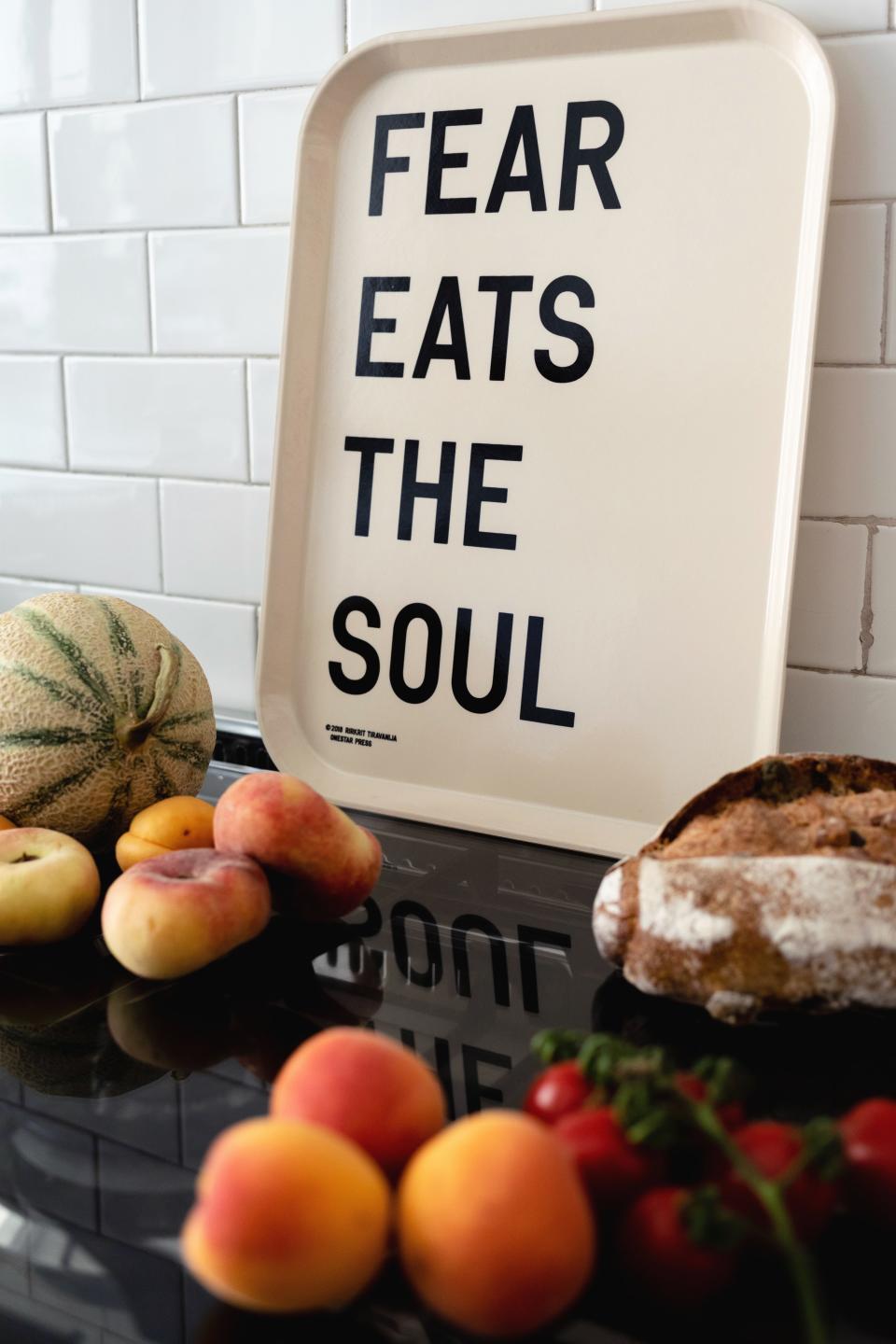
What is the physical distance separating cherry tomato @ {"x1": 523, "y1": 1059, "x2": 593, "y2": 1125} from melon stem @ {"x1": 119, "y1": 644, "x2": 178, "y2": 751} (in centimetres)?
41

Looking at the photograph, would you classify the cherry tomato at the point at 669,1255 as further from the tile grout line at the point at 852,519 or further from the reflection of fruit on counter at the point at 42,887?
the tile grout line at the point at 852,519

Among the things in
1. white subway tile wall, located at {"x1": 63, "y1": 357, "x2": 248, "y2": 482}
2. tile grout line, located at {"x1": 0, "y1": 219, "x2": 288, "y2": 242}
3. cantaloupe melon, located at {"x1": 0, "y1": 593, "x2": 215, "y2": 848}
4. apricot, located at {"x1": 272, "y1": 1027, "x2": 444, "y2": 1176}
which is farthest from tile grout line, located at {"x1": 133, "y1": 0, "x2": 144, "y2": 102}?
apricot, located at {"x1": 272, "y1": 1027, "x2": 444, "y2": 1176}

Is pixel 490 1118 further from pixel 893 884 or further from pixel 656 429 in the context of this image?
pixel 656 429

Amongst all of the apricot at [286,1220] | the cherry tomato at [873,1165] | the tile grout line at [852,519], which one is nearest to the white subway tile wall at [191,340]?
the tile grout line at [852,519]

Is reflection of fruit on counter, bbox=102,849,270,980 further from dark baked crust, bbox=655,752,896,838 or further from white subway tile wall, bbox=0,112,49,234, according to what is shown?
white subway tile wall, bbox=0,112,49,234

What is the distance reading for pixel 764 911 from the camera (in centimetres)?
56

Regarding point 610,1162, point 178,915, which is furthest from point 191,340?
point 610,1162

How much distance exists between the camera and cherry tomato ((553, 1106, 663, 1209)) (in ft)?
1.34

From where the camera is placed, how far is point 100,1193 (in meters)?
0.49

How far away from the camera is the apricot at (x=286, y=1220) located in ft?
1.20

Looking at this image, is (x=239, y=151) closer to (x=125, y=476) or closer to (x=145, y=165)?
(x=145, y=165)

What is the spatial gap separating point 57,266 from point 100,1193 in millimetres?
867

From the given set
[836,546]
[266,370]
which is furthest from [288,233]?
[836,546]

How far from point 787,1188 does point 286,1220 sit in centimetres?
17
